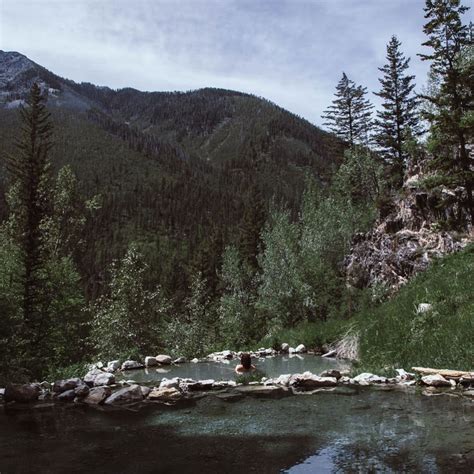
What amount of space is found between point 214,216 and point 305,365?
534ft

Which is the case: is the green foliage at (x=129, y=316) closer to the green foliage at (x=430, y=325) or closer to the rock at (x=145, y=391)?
the green foliage at (x=430, y=325)

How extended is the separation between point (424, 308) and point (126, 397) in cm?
1156

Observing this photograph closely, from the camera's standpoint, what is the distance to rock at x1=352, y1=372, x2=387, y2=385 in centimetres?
1497

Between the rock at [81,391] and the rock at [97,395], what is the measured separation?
219 mm

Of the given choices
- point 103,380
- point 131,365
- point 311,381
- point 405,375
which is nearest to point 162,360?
point 131,365

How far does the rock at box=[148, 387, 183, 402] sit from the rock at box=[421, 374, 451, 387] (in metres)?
6.87

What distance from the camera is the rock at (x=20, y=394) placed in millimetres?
13648

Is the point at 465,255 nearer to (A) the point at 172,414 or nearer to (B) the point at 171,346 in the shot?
(A) the point at 172,414

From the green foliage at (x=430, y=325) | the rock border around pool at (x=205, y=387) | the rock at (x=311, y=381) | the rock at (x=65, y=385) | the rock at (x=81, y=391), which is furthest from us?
the green foliage at (x=430, y=325)

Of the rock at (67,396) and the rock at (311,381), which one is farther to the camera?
the rock at (311,381)

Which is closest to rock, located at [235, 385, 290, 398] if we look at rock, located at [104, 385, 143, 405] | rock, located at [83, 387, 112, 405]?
rock, located at [104, 385, 143, 405]

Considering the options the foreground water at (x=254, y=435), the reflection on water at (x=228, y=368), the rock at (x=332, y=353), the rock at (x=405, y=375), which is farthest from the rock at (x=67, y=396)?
the rock at (x=332, y=353)

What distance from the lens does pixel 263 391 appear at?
14594 millimetres

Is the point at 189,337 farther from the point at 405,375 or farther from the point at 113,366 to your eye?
the point at 405,375
